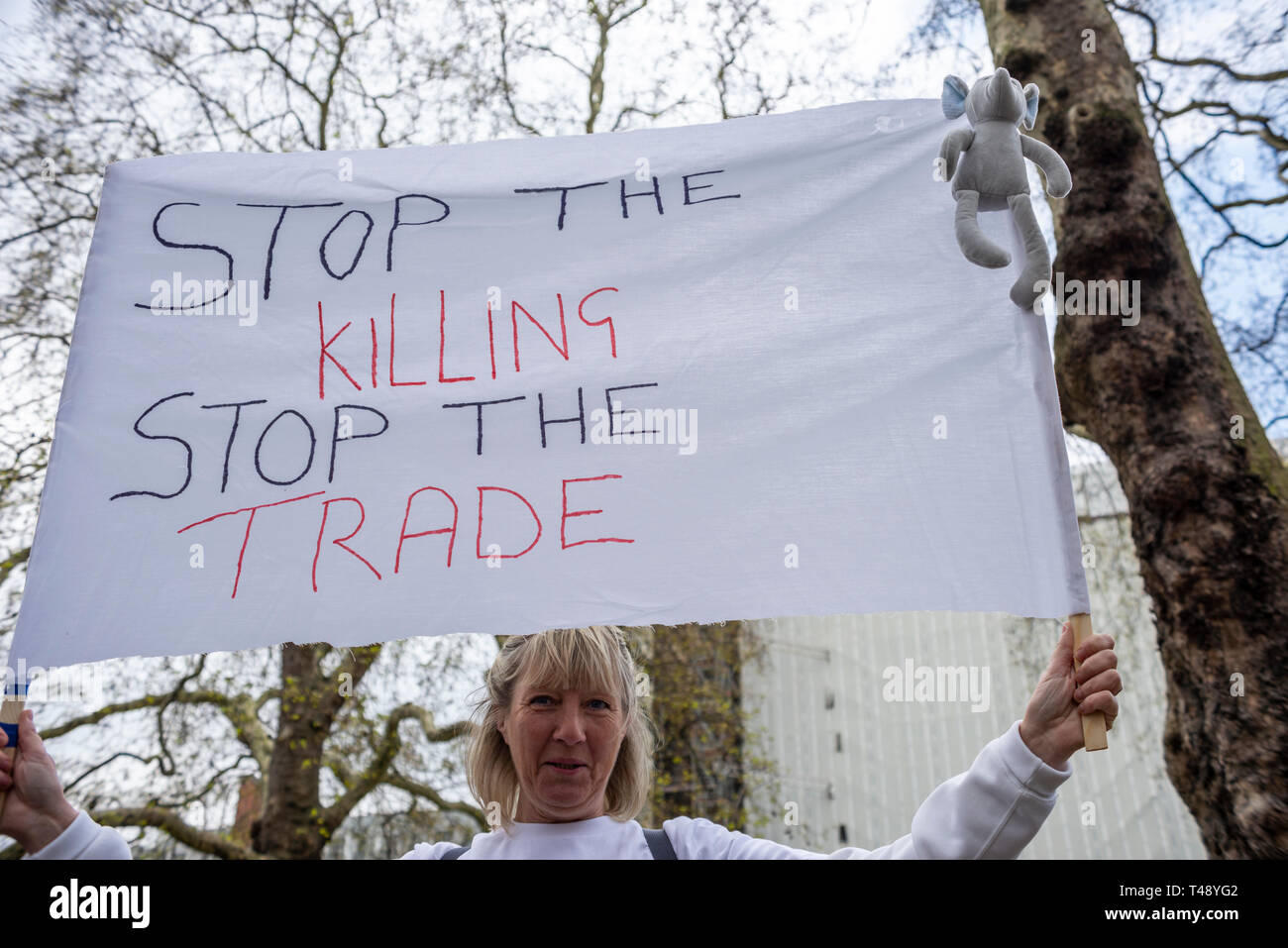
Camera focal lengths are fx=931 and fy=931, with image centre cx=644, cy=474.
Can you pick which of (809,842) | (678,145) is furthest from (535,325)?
(809,842)

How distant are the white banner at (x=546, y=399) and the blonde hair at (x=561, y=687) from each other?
0.09 meters

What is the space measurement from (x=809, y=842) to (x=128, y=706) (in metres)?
8.74

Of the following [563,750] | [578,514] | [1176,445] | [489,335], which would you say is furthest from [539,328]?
[1176,445]

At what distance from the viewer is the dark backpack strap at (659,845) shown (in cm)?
180

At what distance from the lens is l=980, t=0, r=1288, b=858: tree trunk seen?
252 centimetres

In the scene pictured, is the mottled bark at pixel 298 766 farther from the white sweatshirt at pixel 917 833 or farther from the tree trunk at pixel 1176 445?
the tree trunk at pixel 1176 445

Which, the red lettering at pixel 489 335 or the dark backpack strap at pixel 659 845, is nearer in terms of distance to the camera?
the dark backpack strap at pixel 659 845

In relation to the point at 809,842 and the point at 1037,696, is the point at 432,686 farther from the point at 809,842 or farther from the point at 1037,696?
the point at 1037,696

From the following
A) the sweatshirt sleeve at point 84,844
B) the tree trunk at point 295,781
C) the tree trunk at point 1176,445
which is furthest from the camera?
the tree trunk at point 295,781

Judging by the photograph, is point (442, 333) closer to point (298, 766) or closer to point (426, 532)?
point (426, 532)

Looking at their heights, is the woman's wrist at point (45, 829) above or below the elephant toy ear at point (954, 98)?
below

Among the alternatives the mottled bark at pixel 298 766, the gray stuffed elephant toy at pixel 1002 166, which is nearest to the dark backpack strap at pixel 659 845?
the gray stuffed elephant toy at pixel 1002 166

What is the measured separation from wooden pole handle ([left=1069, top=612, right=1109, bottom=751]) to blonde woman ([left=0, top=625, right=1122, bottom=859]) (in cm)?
1
